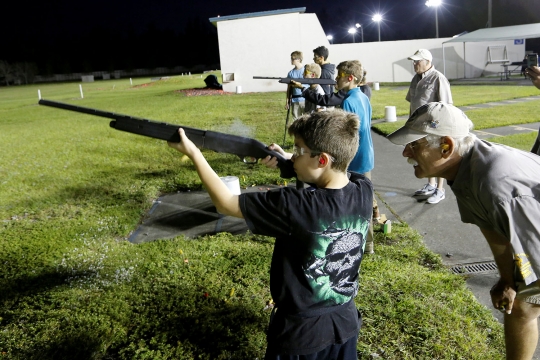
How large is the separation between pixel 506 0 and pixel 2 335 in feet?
218

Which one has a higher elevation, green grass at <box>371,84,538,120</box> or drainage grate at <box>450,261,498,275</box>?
green grass at <box>371,84,538,120</box>

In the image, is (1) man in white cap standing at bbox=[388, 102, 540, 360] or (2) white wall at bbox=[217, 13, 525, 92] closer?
(1) man in white cap standing at bbox=[388, 102, 540, 360]

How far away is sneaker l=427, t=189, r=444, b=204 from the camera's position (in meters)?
5.99

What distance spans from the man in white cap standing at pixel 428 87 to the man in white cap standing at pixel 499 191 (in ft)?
11.5

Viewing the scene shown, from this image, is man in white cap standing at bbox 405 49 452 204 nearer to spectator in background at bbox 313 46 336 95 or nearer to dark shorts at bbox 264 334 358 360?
spectator in background at bbox 313 46 336 95

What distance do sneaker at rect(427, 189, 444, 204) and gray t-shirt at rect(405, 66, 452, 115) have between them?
1.25 meters

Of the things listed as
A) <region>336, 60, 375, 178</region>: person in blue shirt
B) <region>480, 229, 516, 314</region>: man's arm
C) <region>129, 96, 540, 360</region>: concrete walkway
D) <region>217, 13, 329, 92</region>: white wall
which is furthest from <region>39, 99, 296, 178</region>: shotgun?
<region>217, 13, 329, 92</region>: white wall

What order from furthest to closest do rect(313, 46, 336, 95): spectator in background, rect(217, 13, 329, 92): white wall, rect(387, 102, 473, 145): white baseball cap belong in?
1. rect(217, 13, 329, 92): white wall
2. rect(313, 46, 336, 95): spectator in background
3. rect(387, 102, 473, 145): white baseball cap

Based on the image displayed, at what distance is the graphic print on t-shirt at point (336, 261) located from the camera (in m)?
2.03

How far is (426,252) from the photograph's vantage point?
15.0 ft

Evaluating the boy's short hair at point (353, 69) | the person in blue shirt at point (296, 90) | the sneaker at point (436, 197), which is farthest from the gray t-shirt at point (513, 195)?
the person in blue shirt at point (296, 90)

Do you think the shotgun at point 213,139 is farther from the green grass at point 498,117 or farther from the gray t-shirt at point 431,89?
the green grass at point 498,117

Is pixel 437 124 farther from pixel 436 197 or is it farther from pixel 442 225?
pixel 436 197

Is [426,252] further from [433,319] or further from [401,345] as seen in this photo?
[401,345]
